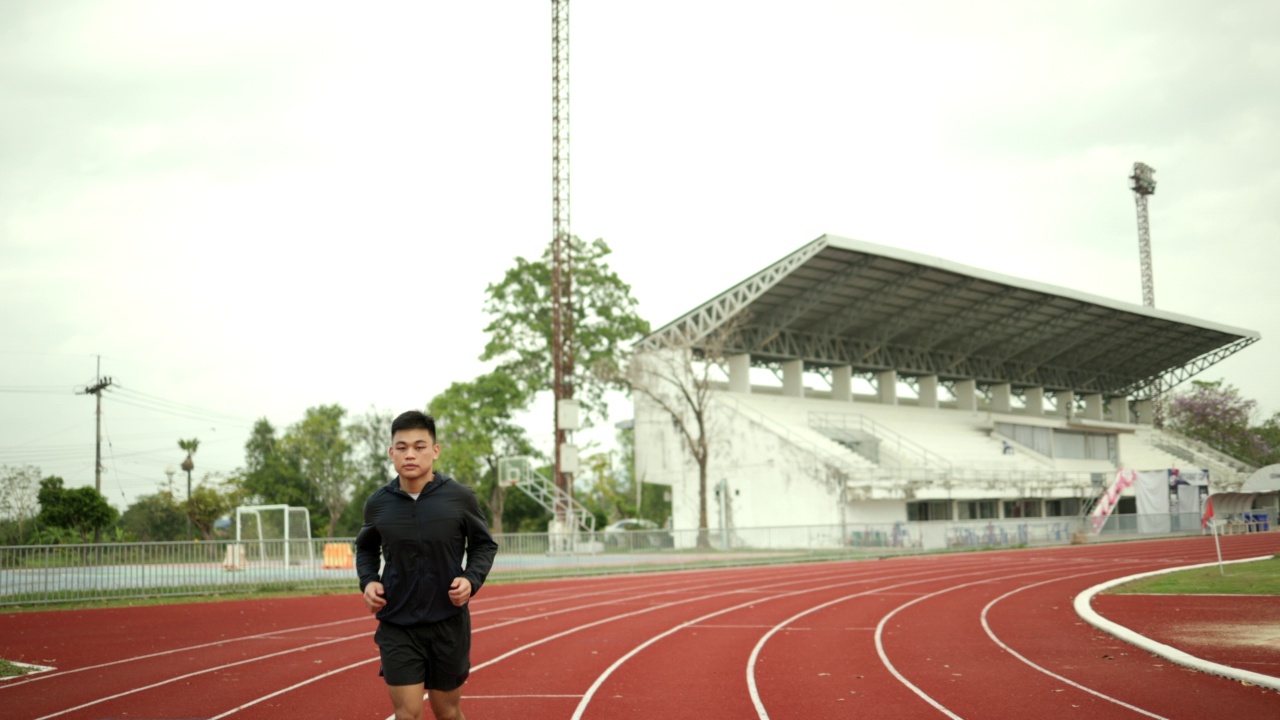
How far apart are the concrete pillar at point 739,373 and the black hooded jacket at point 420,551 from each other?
4906cm

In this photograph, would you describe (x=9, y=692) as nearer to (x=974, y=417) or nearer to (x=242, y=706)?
(x=242, y=706)

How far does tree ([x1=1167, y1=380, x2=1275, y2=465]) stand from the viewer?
78.8 meters

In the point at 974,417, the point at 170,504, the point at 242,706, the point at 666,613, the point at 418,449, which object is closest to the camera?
the point at 418,449

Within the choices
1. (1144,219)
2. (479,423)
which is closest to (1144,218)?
(1144,219)

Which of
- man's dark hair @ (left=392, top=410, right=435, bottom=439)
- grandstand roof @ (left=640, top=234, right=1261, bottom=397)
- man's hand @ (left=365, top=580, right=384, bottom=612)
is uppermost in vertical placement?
grandstand roof @ (left=640, top=234, right=1261, bottom=397)

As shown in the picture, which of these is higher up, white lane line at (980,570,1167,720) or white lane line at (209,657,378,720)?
white lane line at (209,657,378,720)

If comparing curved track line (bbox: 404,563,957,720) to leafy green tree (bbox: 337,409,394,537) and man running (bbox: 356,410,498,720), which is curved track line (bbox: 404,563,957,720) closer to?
man running (bbox: 356,410,498,720)

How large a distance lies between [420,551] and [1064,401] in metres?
78.1

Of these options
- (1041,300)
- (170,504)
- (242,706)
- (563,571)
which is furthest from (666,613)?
(1041,300)

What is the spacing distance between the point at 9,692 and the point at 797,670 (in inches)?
300

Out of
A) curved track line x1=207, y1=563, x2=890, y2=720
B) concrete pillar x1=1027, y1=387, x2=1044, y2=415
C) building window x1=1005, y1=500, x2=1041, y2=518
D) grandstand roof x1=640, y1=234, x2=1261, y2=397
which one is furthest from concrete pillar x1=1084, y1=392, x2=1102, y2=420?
curved track line x1=207, y1=563, x2=890, y2=720

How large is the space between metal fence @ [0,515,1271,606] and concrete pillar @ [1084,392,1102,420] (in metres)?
33.9

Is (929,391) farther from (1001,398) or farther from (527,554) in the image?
(527,554)

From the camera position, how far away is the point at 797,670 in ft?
36.5
